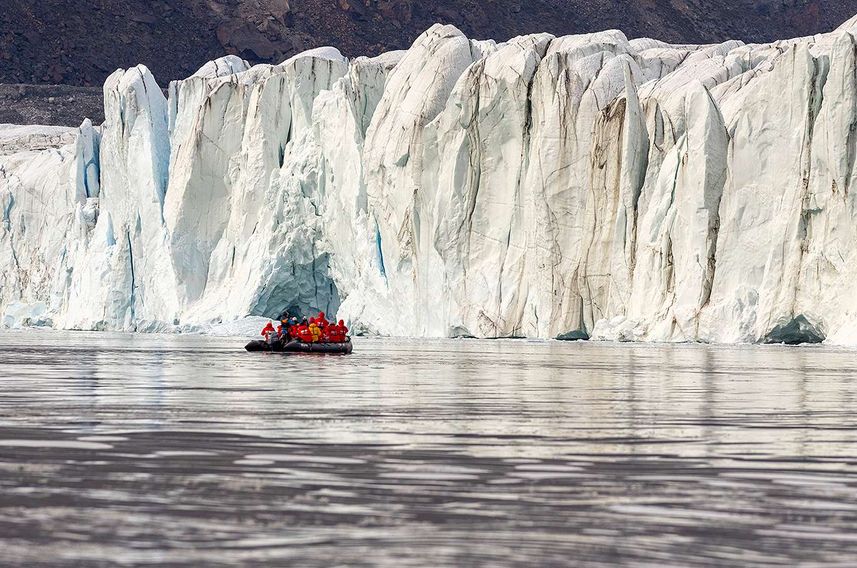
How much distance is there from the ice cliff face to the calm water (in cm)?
→ 2530

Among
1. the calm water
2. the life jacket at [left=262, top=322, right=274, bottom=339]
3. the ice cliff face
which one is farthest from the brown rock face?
the calm water

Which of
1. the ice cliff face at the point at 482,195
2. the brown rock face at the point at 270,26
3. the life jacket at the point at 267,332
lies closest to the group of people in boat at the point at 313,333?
the life jacket at the point at 267,332

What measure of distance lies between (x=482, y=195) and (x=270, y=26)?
459 feet

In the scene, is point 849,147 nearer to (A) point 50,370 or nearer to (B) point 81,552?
(A) point 50,370

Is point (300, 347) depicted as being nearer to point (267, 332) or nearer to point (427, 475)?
point (267, 332)

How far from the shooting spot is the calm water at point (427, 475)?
7207 mm

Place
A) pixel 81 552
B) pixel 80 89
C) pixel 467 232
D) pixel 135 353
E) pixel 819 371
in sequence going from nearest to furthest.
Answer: pixel 81 552 → pixel 819 371 → pixel 135 353 → pixel 467 232 → pixel 80 89

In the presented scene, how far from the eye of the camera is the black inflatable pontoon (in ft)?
119

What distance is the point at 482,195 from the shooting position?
55250 millimetres

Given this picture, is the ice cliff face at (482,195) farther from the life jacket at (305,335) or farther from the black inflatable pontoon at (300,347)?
the black inflatable pontoon at (300,347)

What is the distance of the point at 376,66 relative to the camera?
62219 mm

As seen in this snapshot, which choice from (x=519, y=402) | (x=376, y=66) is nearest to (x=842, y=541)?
(x=519, y=402)

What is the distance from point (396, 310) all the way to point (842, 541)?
48.9 metres

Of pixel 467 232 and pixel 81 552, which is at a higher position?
pixel 467 232
